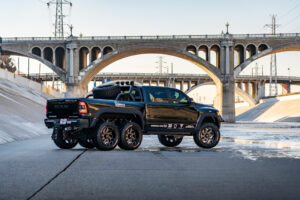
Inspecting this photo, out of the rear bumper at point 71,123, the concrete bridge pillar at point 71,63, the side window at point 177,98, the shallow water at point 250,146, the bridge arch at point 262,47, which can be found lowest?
the shallow water at point 250,146

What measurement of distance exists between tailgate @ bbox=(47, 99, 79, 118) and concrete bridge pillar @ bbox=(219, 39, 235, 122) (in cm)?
5185

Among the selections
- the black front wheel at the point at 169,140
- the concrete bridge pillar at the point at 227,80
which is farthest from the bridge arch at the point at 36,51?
the black front wheel at the point at 169,140

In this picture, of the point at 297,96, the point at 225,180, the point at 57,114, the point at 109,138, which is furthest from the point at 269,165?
the point at 297,96

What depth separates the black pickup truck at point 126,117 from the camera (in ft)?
36.9

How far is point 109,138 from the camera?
11.6m

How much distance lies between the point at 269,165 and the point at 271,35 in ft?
189

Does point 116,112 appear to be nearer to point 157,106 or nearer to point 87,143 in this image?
point 157,106

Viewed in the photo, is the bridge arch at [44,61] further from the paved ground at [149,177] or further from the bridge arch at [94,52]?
the paved ground at [149,177]

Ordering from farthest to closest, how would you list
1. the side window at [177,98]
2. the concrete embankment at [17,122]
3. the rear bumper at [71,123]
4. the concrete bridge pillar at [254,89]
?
the concrete bridge pillar at [254,89]
the concrete embankment at [17,122]
the side window at [177,98]
the rear bumper at [71,123]

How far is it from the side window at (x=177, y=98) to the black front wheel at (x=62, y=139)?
3.27 meters

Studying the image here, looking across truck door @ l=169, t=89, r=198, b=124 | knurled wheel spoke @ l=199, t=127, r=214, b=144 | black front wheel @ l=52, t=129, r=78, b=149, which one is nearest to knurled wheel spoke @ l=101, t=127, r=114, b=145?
black front wheel @ l=52, t=129, r=78, b=149

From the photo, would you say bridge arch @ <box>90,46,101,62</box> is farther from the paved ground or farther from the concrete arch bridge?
the paved ground

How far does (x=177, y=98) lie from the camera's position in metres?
12.9

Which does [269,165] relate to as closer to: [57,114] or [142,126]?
[142,126]
